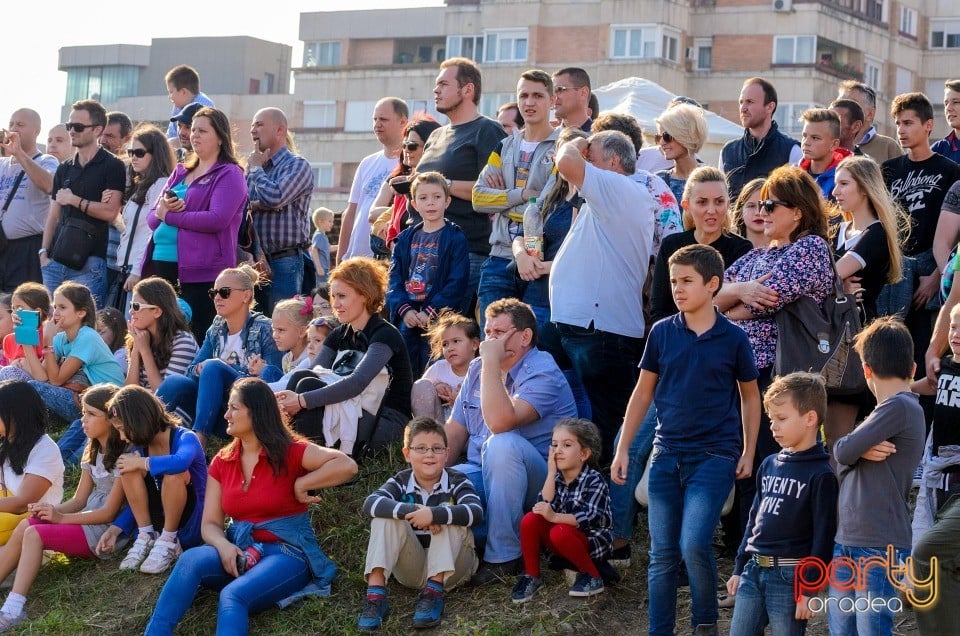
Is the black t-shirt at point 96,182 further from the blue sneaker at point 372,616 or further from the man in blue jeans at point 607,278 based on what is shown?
the blue sneaker at point 372,616

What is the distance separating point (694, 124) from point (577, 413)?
7.33 ft

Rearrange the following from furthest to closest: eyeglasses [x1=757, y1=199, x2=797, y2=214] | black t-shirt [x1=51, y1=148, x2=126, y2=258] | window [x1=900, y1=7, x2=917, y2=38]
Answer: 1. window [x1=900, y1=7, x2=917, y2=38]
2. black t-shirt [x1=51, y1=148, x2=126, y2=258]
3. eyeglasses [x1=757, y1=199, x2=797, y2=214]

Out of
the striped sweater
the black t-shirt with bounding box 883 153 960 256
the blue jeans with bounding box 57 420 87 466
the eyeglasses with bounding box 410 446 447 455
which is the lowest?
the blue jeans with bounding box 57 420 87 466

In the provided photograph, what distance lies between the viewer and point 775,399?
6.34 meters

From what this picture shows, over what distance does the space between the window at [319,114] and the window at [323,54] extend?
2.08m

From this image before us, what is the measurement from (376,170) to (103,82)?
2442 inches

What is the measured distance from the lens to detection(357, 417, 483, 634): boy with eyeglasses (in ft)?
25.0

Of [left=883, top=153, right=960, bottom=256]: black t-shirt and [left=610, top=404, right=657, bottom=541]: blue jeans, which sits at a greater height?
[left=883, top=153, right=960, bottom=256]: black t-shirt

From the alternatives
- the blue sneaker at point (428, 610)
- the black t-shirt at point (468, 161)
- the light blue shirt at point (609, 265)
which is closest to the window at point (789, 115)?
the black t-shirt at point (468, 161)

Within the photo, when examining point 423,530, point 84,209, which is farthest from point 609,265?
point 84,209

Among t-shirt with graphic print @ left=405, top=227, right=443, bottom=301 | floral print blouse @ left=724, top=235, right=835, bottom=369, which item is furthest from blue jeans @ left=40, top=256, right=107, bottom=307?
floral print blouse @ left=724, top=235, right=835, bottom=369

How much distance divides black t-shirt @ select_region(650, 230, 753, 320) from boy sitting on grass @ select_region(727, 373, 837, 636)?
1.44m

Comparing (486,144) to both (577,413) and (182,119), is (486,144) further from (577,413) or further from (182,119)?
(182,119)

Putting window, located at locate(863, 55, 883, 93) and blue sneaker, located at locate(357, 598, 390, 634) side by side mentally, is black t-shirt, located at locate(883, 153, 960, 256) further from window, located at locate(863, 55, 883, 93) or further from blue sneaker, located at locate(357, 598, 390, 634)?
window, located at locate(863, 55, 883, 93)
